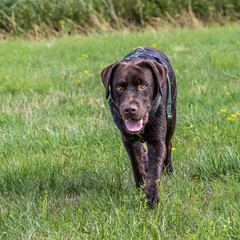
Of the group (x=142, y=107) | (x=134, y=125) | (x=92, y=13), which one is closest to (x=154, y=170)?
(x=134, y=125)

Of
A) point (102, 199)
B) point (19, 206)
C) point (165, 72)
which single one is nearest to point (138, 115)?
point (165, 72)

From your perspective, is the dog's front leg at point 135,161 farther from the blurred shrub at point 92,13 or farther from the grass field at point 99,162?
the blurred shrub at point 92,13

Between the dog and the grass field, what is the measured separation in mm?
202

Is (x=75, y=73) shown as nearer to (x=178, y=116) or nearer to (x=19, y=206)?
(x=178, y=116)

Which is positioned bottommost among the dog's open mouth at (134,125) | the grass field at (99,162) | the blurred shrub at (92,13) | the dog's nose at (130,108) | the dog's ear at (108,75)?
the blurred shrub at (92,13)

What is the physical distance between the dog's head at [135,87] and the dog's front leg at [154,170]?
0.29 meters

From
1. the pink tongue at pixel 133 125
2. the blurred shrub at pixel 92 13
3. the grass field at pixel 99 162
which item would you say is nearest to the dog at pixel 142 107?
the pink tongue at pixel 133 125

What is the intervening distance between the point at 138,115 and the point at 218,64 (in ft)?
15.6

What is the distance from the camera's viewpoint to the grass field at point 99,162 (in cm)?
287

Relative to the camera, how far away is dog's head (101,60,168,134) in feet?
10.2

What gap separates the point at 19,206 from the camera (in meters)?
3.21

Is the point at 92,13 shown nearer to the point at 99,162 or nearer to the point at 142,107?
the point at 99,162

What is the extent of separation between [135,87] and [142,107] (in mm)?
206

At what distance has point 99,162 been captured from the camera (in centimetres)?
402
